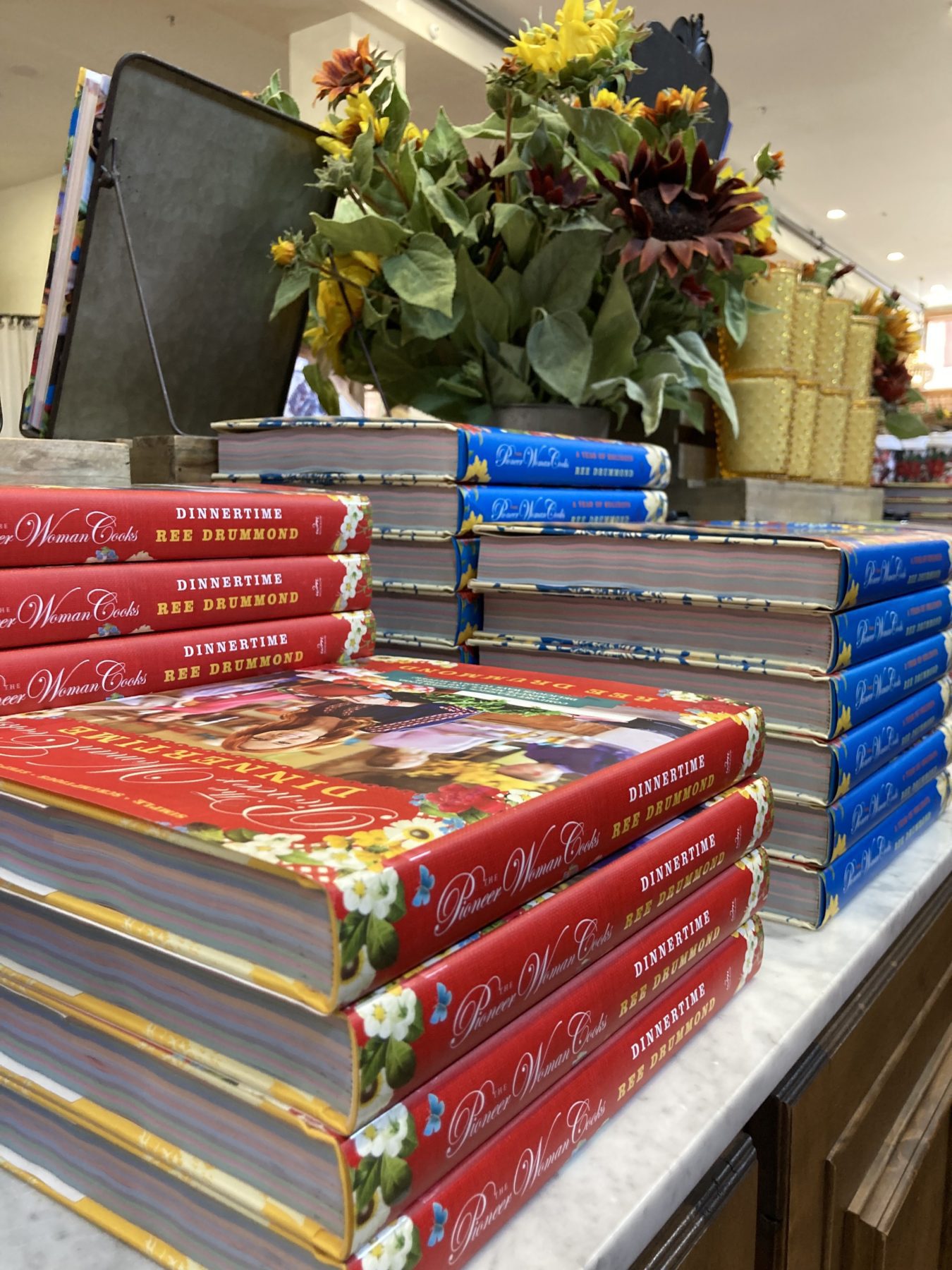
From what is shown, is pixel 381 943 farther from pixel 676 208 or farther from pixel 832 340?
pixel 832 340

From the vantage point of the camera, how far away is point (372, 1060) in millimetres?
258

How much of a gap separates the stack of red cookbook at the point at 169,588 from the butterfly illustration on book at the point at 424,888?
0.24m

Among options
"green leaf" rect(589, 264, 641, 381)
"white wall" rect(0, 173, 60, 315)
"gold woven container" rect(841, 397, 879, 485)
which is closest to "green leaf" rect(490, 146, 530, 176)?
"green leaf" rect(589, 264, 641, 381)

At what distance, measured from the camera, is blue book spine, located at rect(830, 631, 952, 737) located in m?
0.56

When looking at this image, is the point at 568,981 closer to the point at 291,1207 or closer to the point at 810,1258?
the point at 291,1207

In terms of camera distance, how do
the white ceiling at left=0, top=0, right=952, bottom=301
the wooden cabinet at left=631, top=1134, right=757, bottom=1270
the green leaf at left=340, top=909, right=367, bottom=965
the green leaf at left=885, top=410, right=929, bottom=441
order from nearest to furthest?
the green leaf at left=340, top=909, right=367, bottom=965 < the wooden cabinet at left=631, top=1134, right=757, bottom=1270 < the green leaf at left=885, top=410, right=929, bottom=441 < the white ceiling at left=0, top=0, right=952, bottom=301

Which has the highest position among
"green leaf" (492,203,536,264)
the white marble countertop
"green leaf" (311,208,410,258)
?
"green leaf" (492,203,536,264)

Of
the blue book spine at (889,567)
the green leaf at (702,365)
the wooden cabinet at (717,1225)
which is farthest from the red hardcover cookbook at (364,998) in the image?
the green leaf at (702,365)

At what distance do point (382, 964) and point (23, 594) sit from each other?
0.26 meters

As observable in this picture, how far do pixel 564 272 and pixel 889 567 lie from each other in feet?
1.54

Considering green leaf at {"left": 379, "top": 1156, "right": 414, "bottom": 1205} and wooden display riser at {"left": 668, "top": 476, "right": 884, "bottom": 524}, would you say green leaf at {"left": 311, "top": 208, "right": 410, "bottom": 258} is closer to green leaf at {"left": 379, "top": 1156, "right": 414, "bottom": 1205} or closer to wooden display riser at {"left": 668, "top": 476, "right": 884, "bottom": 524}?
wooden display riser at {"left": 668, "top": 476, "right": 884, "bottom": 524}

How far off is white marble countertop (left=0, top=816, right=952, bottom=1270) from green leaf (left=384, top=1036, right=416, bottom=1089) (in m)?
0.09

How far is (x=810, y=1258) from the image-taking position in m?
0.52

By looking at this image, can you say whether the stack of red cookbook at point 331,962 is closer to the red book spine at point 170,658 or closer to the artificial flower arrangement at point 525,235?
the red book spine at point 170,658
